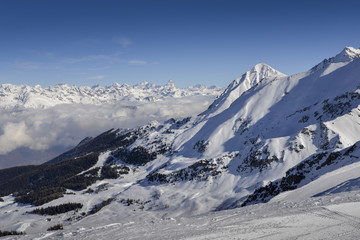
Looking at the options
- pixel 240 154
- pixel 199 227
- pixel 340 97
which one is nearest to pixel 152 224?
pixel 199 227

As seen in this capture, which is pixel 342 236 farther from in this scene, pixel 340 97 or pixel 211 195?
pixel 340 97

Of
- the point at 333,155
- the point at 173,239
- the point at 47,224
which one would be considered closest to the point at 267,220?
the point at 173,239

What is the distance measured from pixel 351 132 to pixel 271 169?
55.0m

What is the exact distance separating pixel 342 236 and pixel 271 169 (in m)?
148

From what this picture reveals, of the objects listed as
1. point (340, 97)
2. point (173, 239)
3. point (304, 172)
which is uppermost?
point (340, 97)

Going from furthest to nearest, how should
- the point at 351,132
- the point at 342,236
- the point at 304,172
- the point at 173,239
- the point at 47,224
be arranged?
the point at 351,132, the point at 47,224, the point at 304,172, the point at 173,239, the point at 342,236

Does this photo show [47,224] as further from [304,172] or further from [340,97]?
[340,97]

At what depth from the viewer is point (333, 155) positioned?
9650 cm

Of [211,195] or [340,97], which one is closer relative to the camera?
[211,195]

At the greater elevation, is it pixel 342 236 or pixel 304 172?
pixel 342 236

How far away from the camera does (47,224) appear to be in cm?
14900

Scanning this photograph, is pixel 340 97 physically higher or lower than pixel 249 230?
higher

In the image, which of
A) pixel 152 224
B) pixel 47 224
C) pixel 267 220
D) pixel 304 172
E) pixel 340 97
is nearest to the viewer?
pixel 267 220

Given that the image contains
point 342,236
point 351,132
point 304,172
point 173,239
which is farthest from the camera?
point 351,132
